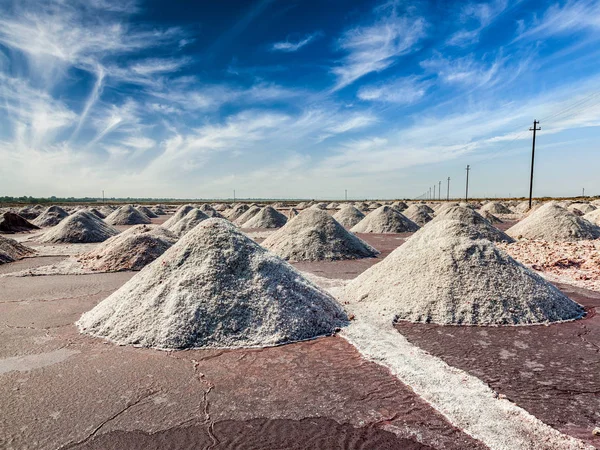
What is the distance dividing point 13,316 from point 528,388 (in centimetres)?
939

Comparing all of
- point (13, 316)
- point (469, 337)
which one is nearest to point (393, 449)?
point (469, 337)

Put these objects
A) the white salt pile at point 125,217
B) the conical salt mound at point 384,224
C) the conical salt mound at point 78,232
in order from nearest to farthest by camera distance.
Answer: the conical salt mound at point 78,232 < the conical salt mound at point 384,224 < the white salt pile at point 125,217

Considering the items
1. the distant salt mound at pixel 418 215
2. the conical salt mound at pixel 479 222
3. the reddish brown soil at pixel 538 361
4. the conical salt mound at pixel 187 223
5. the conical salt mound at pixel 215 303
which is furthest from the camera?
the distant salt mound at pixel 418 215

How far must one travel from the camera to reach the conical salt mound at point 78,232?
2083 cm

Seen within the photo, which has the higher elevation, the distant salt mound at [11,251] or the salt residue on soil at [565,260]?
the salt residue on soil at [565,260]

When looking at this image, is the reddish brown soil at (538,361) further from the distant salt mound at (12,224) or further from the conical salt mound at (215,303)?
the distant salt mound at (12,224)

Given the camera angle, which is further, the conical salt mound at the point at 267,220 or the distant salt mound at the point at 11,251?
the conical salt mound at the point at 267,220

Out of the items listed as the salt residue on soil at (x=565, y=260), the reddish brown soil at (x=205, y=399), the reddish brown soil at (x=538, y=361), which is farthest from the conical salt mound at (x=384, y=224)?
the reddish brown soil at (x=205, y=399)

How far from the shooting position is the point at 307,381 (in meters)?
4.75

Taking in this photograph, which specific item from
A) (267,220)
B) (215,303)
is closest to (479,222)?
(267,220)

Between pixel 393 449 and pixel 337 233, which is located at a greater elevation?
pixel 337 233

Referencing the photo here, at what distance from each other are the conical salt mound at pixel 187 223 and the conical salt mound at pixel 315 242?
9.16 m

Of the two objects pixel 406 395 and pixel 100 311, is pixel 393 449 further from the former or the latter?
pixel 100 311

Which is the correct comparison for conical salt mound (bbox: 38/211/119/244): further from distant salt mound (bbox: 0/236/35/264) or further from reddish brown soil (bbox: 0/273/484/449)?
reddish brown soil (bbox: 0/273/484/449)
